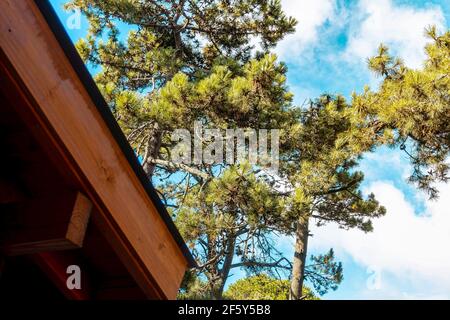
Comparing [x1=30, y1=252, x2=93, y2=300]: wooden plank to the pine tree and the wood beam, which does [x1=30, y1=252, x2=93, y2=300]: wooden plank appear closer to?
the wood beam

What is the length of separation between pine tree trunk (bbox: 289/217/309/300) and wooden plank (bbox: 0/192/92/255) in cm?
746

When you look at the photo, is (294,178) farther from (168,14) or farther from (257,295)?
(168,14)

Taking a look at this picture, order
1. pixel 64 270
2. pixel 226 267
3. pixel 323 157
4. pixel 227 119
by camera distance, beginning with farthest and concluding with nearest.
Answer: pixel 226 267, pixel 323 157, pixel 227 119, pixel 64 270

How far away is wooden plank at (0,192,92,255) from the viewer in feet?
4.16

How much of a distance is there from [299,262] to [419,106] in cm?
419

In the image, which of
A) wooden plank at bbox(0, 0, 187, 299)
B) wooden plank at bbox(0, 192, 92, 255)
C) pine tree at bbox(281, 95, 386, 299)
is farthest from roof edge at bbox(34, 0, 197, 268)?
pine tree at bbox(281, 95, 386, 299)

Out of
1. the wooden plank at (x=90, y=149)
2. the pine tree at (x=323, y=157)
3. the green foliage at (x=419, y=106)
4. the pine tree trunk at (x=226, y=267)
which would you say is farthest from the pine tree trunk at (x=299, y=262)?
the wooden plank at (x=90, y=149)

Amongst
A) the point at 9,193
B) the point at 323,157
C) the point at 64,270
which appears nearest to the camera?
the point at 9,193

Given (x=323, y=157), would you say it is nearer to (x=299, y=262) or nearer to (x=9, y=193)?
(x=299, y=262)

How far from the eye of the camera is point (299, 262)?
8.96 m

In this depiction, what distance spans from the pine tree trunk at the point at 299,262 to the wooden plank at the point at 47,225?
746 centimetres

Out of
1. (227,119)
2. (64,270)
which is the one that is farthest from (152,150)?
(64,270)

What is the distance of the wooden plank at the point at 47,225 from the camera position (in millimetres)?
1267

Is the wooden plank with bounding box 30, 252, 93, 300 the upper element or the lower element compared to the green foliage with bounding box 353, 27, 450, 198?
lower
